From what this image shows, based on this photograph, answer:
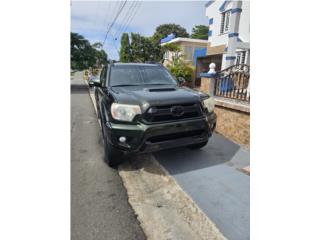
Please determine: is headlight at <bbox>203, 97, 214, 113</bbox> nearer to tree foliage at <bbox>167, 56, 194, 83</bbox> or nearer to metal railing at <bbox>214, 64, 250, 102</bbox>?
metal railing at <bbox>214, 64, 250, 102</bbox>

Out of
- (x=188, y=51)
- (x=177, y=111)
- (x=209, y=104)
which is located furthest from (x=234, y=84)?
(x=188, y=51)

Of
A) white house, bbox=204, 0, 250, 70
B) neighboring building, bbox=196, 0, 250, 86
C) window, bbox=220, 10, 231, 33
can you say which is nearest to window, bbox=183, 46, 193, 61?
neighboring building, bbox=196, 0, 250, 86

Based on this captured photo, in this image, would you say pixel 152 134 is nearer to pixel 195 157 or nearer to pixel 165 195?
pixel 165 195

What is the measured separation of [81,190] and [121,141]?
2.67 feet

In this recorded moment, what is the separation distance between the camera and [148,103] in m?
2.68

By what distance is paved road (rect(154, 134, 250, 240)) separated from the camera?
6.80 ft

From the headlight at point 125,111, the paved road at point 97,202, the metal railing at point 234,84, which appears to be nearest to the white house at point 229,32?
the metal railing at point 234,84

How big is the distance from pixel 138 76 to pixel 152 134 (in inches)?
62.5

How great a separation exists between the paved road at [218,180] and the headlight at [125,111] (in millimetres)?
1032

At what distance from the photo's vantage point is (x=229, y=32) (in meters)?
8.30

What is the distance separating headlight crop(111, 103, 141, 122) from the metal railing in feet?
9.27
